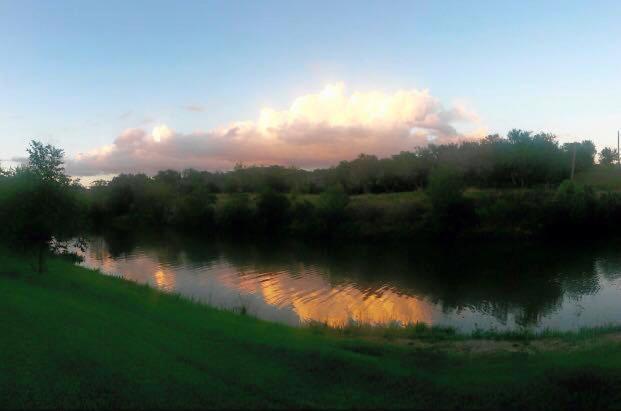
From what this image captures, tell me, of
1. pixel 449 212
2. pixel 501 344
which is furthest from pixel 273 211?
pixel 501 344

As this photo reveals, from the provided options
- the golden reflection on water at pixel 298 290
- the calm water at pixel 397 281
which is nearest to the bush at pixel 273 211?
the calm water at pixel 397 281

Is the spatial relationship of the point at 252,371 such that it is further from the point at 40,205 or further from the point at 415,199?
the point at 415,199

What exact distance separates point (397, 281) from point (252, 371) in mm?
26447

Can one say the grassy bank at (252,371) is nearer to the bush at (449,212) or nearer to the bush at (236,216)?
the bush at (449,212)

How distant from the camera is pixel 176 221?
90.3 meters

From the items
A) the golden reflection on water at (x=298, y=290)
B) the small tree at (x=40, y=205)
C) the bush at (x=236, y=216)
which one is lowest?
the golden reflection on water at (x=298, y=290)

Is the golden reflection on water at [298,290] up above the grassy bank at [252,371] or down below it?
below

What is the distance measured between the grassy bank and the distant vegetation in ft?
102

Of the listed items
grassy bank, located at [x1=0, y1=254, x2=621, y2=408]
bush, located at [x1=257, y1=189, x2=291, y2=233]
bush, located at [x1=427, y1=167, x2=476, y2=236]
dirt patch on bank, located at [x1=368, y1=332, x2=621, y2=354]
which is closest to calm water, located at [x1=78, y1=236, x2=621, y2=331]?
dirt patch on bank, located at [x1=368, y1=332, x2=621, y2=354]

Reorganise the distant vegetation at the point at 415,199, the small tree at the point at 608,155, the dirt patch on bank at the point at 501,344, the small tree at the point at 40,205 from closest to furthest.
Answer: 1. the dirt patch on bank at the point at 501,344
2. the small tree at the point at 40,205
3. the distant vegetation at the point at 415,199
4. the small tree at the point at 608,155

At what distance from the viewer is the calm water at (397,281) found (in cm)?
2433

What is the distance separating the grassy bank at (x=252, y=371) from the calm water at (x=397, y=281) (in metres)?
11.4

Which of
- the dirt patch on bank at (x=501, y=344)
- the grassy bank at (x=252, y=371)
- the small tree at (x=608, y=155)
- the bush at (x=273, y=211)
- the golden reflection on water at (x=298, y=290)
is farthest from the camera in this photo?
the small tree at (x=608, y=155)

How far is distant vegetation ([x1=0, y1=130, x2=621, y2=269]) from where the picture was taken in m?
61.7
